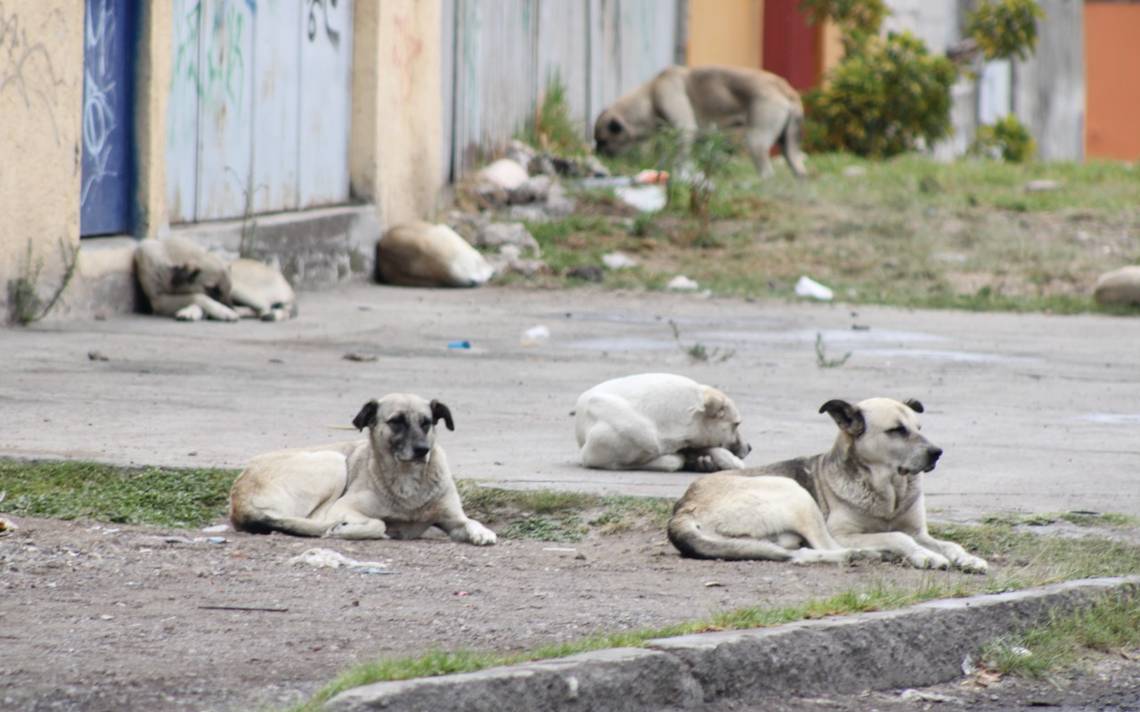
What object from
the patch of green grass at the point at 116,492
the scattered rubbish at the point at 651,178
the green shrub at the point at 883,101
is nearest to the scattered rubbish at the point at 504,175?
the scattered rubbish at the point at 651,178

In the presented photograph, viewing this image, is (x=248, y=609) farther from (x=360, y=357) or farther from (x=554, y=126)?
(x=554, y=126)

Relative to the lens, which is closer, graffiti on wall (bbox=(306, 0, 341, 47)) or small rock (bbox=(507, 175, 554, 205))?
graffiti on wall (bbox=(306, 0, 341, 47))

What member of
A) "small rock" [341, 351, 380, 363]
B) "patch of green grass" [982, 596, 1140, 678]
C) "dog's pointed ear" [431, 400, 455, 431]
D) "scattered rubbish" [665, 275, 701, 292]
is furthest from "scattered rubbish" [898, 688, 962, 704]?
"scattered rubbish" [665, 275, 701, 292]

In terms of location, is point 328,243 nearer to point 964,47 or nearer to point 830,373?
point 830,373

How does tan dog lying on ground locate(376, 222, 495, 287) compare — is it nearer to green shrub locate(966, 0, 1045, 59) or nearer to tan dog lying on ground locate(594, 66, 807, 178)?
tan dog lying on ground locate(594, 66, 807, 178)

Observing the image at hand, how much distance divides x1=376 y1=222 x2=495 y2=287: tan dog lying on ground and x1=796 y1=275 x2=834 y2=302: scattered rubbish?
8.22ft

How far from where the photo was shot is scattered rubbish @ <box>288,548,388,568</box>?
17.8 feet

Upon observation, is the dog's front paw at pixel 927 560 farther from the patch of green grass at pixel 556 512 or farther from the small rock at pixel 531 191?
the small rock at pixel 531 191

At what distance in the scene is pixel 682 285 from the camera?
1484 cm

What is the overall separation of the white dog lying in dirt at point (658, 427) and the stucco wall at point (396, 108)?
842cm

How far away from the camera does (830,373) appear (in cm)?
998

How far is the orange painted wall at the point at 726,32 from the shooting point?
2605 cm

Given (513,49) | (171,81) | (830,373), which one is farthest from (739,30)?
(830,373)

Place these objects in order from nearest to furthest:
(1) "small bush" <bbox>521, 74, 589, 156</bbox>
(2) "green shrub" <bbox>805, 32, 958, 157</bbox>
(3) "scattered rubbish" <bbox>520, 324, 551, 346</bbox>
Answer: (3) "scattered rubbish" <bbox>520, 324, 551, 346</bbox> → (1) "small bush" <bbox>521, 74, 589, 156</bbox> → (2) "green shrub" <bbox>805, 32, 958, 157</bbox>
